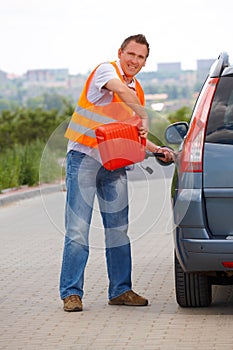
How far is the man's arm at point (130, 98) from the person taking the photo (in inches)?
291

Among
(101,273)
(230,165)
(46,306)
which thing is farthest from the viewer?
(101,273)

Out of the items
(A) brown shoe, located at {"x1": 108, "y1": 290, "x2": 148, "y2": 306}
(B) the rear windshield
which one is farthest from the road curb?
(B) the rear windshield

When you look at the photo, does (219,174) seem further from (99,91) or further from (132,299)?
(132,299)

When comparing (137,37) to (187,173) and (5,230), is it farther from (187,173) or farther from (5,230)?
(5,230)

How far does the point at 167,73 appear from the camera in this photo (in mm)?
67688

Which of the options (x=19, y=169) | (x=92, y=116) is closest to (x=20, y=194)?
(x=19, y=169)

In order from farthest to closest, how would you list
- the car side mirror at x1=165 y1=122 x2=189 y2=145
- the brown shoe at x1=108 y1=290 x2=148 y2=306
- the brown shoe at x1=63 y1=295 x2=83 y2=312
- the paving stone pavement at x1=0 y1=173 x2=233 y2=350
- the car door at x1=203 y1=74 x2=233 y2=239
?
the car side mirror at x1=165 y1=122 x2=189 y2=145, the brown shoe at x1=108 y1=290 x2=148 y2=306, the brown shoe at x1=63 y1=295 x2=83 y2=312, the car door at x1=203 y1=74 x2=233 y2=239, the paving stone pavement at x1=0 y1=173 x2=233 y2=350

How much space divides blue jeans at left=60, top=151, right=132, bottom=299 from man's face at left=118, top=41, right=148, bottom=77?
685 millimetres

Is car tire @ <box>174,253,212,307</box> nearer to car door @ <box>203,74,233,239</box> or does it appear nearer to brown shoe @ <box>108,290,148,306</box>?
brown shoe @ <box>108,290,148,306</box>

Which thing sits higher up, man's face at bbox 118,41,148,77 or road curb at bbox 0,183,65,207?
man's face at bbox 118,41,148,77

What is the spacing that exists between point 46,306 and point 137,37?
2085mm

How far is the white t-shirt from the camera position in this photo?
748cm

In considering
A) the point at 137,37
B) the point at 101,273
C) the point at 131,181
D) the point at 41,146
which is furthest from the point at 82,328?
the point at 41,146

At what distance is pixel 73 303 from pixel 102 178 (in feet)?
3.01
